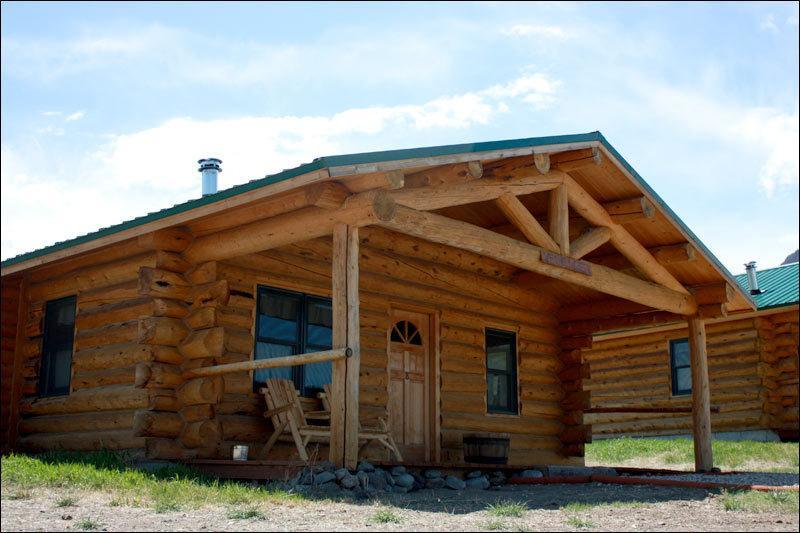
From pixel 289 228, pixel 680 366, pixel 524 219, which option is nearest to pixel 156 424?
pixel 289 228

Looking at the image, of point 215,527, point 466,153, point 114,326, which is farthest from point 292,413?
point 215,527

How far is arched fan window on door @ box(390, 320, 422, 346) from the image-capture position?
13.3 meters

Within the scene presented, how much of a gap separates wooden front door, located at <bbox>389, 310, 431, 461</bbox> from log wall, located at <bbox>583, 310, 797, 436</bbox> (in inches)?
390

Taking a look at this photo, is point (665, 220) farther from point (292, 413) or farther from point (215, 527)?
point (215, 527)

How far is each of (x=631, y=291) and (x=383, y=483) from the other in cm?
561

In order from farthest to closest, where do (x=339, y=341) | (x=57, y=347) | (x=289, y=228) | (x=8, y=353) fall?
1. (x=8, y=353)
2. (x=57, y=347)
3. (x=289, y=228)
4. (x=339, y=341)

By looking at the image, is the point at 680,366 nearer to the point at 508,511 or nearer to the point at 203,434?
the point at 203,434

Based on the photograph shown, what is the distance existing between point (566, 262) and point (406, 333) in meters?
2.83

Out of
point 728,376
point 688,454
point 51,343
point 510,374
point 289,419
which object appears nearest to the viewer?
point 289,419

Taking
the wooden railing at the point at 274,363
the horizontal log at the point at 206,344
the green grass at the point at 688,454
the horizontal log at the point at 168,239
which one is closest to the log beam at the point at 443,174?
the wooden railing at the point at 274,363

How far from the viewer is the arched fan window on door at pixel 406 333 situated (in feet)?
43.5

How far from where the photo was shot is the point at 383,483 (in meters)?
9.17

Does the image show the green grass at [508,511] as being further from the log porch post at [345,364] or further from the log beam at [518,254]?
the log beam at [518,254]

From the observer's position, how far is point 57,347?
12.7 meters
